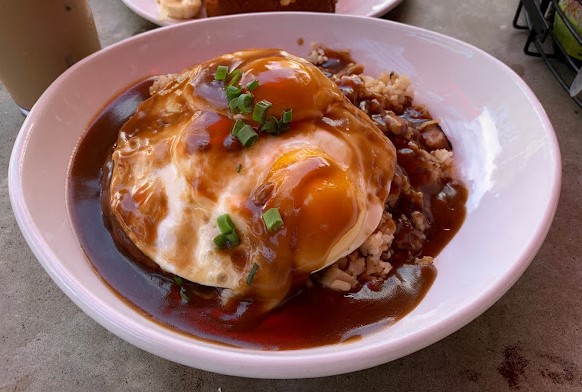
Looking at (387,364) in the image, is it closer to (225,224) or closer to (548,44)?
(225,224)

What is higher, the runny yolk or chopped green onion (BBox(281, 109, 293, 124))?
chopped green onion (BBox(281, 109, 293, 124))

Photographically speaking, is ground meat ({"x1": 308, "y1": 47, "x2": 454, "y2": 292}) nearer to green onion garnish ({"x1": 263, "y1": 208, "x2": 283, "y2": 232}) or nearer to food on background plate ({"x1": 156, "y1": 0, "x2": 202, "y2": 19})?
green onion garnish ({"x1": 263, "y1": 208, "x2": 283, "y2": 232})

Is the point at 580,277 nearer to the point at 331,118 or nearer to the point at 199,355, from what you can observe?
the point at 331,118

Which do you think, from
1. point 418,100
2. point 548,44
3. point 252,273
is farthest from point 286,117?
point 548,44

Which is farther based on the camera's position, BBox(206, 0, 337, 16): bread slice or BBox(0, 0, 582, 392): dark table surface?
BBox(206, 0, 337, 16): bread slice

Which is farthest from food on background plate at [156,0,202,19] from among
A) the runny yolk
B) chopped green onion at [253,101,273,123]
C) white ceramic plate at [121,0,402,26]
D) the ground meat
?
the runny yolk

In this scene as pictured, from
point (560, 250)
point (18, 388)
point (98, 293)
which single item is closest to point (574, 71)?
point (560, 250)
